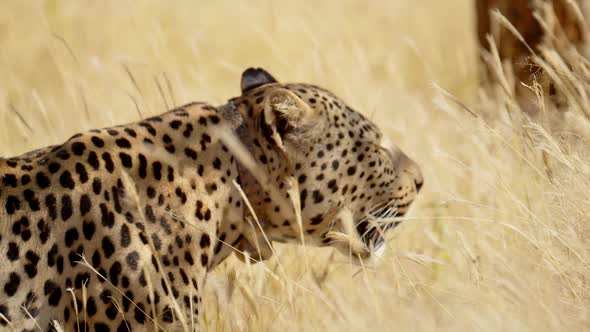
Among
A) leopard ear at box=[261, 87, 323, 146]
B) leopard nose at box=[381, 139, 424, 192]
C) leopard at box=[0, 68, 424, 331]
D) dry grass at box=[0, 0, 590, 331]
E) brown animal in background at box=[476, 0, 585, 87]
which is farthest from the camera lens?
brown animal in background at box=[476, 0, 585, 87]

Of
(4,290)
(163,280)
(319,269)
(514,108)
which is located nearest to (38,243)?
(4,290)

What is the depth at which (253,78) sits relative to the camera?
462 centimetres

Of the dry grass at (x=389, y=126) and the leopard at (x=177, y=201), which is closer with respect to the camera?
the leopard at (x=177, y=201)

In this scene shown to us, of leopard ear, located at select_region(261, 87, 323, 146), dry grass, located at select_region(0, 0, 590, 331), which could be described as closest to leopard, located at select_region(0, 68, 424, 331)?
leopard ear, located at select_region(261, 87, 323, 146)

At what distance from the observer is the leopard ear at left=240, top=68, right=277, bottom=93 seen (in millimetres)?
4586

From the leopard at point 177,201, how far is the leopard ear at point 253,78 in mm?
17

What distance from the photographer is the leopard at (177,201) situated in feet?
11.8

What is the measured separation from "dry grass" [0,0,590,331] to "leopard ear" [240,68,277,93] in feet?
1.66

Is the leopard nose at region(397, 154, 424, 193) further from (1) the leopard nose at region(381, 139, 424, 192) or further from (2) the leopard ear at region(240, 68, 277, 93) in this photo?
(2) the leopard ear at region(240, 68, 277, 93)

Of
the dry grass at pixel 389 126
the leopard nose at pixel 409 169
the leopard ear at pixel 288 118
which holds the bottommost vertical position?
the dry grass at pixel 389 126

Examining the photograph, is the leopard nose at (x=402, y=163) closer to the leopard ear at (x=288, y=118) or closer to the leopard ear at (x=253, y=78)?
the leopard ear at (x=288, y=118)

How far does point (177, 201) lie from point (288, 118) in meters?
0.60

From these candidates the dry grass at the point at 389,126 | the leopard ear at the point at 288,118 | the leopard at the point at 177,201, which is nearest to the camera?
the leopard at the point at 177,201

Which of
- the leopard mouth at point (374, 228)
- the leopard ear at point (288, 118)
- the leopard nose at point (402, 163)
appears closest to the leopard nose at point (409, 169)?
the leopard nose at point (402, 163)
